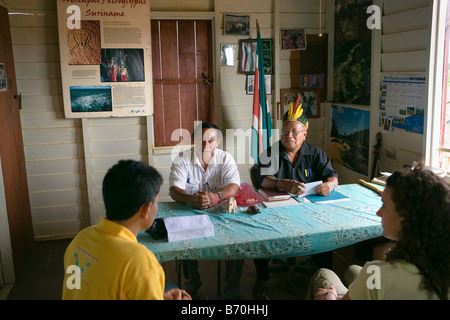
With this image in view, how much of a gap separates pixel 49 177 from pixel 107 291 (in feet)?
10.2

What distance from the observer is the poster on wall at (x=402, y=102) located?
10.4 ft

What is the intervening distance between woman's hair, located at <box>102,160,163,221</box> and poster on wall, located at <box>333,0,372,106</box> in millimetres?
2864

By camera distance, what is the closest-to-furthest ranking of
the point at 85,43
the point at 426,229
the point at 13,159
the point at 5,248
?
the point at 426,229 → the point at 5,248 → the point at 13,159 → the point at 85,43

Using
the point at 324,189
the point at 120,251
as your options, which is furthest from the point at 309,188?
the point at 120,251

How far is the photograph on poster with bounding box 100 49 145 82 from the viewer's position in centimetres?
399

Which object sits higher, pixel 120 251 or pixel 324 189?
pixel 120 251

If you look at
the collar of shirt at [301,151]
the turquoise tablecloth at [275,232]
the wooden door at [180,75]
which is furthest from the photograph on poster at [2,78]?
the collar of shirt at [301,151]

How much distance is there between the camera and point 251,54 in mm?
Result: 4312

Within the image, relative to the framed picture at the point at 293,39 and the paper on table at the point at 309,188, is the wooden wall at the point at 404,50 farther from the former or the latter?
the framed picture at the point at 293,39

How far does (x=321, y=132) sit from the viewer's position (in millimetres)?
4703

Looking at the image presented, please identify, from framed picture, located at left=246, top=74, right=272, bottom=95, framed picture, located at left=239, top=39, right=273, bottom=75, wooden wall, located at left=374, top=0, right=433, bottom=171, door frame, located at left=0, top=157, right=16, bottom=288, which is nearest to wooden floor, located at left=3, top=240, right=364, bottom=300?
door frame, located at left=0, top=157, right=16, bottom=288

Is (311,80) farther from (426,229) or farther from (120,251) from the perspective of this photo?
(120,251)

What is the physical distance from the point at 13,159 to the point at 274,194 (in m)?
2.25

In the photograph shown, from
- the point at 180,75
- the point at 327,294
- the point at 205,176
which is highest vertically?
the point at 180,75
